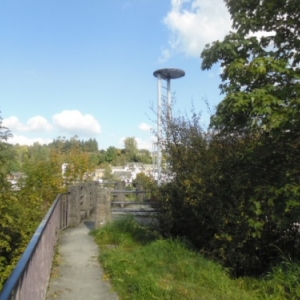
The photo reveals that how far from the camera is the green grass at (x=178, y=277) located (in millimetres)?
5488

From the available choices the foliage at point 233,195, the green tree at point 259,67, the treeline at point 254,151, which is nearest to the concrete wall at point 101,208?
the foliage at point 233,195

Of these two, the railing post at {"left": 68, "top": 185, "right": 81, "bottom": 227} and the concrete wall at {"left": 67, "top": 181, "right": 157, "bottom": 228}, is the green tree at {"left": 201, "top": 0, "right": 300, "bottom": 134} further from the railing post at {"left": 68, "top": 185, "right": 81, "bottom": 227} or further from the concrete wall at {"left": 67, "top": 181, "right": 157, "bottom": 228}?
the railing post at {"left": 68, "top": 185, "right": 81, "bottom": 227}

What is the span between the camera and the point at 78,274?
6.88 metres

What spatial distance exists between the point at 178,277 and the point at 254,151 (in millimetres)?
2519

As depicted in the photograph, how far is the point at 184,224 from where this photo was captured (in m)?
9.16

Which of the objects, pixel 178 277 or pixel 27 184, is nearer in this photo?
pixel 178 277

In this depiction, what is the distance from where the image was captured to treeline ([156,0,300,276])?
566 centimetres

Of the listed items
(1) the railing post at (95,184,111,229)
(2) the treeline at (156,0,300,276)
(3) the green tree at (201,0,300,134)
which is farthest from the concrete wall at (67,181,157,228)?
(3) the green tree at (201,0,300,134)

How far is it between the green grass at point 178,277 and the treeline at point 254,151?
634 millimetres

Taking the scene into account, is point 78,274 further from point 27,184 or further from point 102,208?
point 27,184

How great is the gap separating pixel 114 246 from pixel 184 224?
1797mm

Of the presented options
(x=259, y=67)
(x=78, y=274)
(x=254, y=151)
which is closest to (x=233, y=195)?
(x=254, y=151)

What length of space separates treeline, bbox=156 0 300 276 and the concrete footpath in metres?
2.40

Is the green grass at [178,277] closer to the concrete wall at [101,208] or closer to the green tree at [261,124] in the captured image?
the green tree at [261,124]
